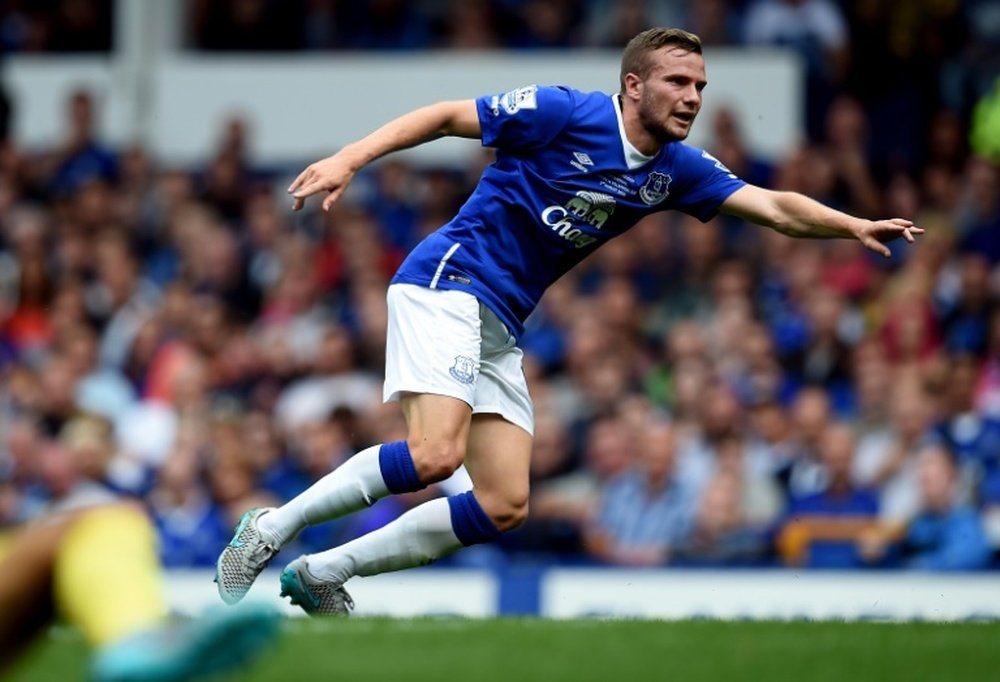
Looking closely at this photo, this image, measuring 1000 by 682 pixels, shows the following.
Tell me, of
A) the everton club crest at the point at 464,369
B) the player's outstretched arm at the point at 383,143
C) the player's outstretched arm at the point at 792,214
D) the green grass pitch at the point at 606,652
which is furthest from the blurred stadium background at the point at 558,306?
the player's outstretched arm at the point at 383,143

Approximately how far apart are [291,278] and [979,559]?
18.5 ft

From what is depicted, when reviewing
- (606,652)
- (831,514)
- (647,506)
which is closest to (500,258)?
(606,652)

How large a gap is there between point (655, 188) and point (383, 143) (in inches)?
42.4

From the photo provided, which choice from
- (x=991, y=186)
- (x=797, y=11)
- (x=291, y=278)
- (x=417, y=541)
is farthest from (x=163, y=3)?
(x=417, y=541)

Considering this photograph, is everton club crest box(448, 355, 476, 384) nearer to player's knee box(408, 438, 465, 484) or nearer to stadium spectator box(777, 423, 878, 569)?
player's knee box(408, 438, 465, 484)

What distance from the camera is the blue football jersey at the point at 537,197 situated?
707cm

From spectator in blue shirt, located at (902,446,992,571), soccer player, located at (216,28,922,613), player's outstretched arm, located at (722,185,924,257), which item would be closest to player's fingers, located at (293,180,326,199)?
soccer player, located at (216,28,922,613)

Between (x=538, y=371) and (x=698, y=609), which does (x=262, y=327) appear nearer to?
(x=538, y=371)

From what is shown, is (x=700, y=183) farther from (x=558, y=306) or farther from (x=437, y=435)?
(x=558, y=306)

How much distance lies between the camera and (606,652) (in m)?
6.45

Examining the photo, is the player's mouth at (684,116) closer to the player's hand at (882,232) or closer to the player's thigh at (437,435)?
the player's hand at (882,232)

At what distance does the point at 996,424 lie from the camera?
36.1ft

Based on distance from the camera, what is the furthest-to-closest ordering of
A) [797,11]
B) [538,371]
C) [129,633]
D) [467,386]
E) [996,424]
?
1. [797,11]
2. [538,371]
3. [996,424]
4. [467,386]
5. [129,633]

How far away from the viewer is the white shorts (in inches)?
270
